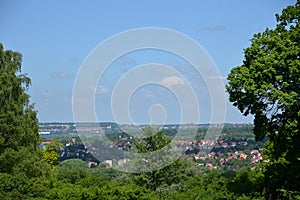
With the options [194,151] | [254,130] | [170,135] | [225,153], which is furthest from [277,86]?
[225,153]

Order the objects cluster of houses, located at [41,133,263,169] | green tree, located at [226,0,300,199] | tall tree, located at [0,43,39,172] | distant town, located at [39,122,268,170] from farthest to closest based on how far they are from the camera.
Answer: cluster of houses, located at [41,133,263,169] → distant town, located at [39,122,268,170] → tall tree, located at [0,43,39,172] → green tree, located at [226,0,300,199]

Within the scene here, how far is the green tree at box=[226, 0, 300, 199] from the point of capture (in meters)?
16.1

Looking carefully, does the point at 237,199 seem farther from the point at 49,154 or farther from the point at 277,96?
the point at 49,154

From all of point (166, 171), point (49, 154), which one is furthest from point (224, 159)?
point (166, 171)

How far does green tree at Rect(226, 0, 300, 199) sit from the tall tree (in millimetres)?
13118

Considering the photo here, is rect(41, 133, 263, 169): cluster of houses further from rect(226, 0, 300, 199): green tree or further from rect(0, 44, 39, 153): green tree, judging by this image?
rect(226, 0, 300, 199): green tree

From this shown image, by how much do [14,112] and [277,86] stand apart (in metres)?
15.2

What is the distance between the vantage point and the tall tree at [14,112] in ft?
83.4

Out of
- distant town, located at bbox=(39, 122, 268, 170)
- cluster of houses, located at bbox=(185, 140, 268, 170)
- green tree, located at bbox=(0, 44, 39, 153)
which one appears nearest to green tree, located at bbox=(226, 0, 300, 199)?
distant town, located at bbox=(39, 122, 268, 170)

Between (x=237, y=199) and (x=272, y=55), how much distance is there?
227 inches

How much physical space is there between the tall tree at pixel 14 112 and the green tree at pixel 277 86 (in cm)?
1312

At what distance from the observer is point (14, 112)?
25.9 metres

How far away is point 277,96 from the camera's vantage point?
1603 centimetres

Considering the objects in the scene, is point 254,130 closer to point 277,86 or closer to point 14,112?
point 277,86
